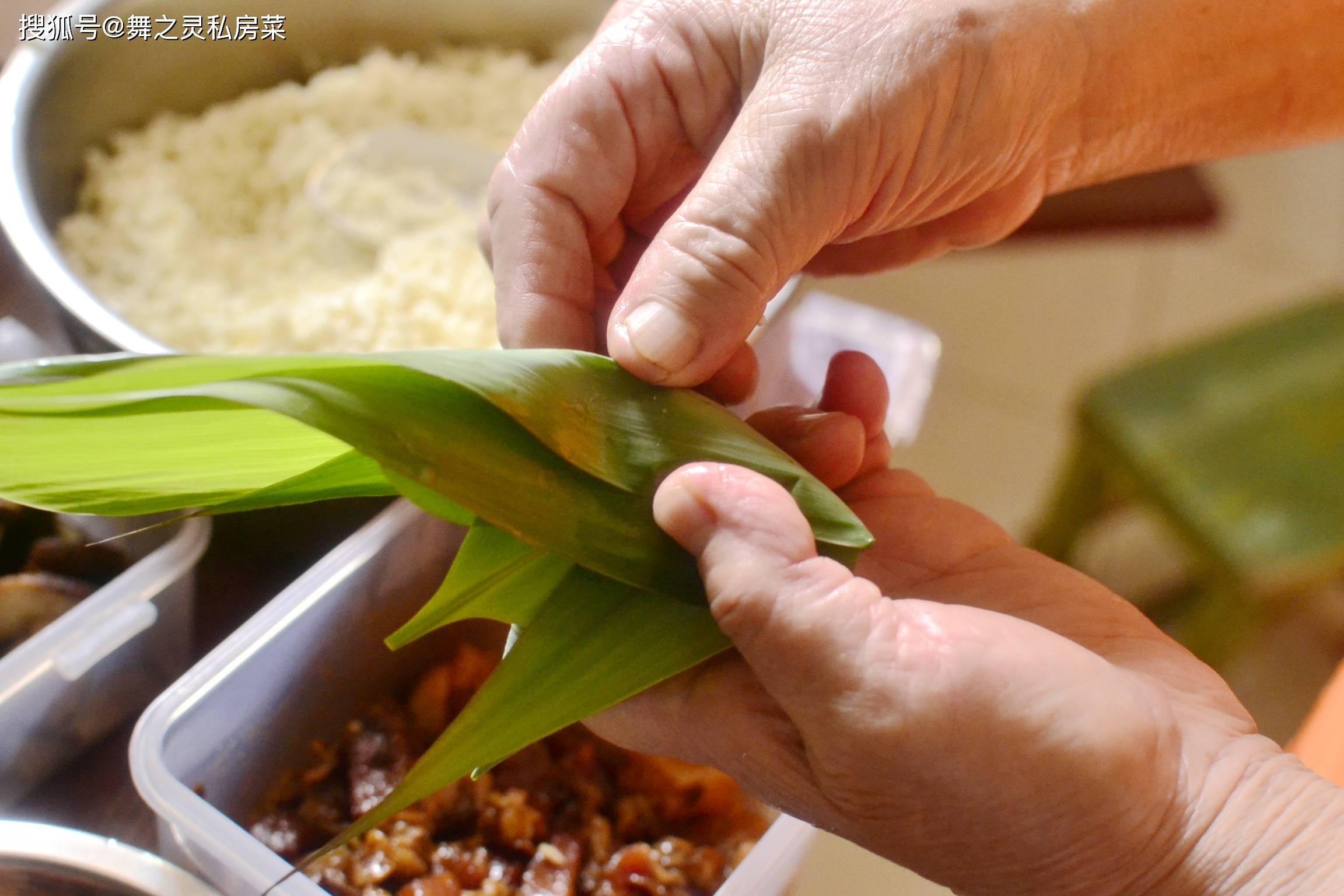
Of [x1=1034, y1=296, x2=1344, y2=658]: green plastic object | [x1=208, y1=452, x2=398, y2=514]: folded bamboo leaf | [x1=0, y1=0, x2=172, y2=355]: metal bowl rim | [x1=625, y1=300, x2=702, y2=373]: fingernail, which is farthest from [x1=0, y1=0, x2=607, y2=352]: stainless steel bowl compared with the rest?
[x1=1034, y1=296, x2=1344, y2=658]: green plastic object

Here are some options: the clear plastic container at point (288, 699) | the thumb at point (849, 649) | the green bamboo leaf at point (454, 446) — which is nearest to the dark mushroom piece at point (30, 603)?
the clear plastic container at point (288, 699)

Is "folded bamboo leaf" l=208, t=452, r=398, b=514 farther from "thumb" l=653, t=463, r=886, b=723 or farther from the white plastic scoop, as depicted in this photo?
the white plastic scoop

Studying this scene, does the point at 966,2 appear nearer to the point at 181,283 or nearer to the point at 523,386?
the point at 523,386

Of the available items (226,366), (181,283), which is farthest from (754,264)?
(181,283)

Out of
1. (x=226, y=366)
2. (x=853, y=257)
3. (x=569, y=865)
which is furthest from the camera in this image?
(x=853, y=257)

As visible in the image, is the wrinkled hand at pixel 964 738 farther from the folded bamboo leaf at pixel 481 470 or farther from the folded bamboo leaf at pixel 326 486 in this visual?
the folded bamboo leaf at pixel 326 486

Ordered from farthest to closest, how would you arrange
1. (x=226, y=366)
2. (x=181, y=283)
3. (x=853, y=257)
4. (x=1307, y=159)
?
(x=1307, y=159) < (x=181, y=283) < (x=853, y=257) < (x=226, y=366)

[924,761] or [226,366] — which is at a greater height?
[226,366]

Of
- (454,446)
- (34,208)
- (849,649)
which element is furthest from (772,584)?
(34,208)
